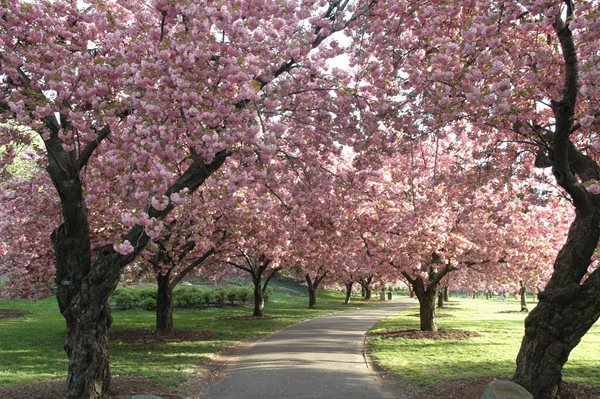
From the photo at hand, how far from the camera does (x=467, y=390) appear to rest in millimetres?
9414

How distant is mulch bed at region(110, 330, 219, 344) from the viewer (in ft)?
54.6

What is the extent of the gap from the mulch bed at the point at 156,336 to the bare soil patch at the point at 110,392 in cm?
672

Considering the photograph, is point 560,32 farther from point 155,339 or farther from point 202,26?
point 155,339

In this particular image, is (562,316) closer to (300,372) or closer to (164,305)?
(300,372)

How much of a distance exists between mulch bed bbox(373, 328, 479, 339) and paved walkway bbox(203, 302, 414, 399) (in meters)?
1.66

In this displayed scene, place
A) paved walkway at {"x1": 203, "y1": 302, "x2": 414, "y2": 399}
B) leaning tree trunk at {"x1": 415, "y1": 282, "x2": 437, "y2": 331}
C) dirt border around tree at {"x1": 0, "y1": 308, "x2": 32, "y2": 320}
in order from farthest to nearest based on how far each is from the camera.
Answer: dirt border around tree at {"x1": 0, "y1": 308, "x2": 32, "y2": 320}
leaning tree trunk at {"x1": 415, "y1": 282, "x2": 437, "y2": 331}
paved walkway at {"x1": 203, "y1": 302, "x2": 414, "y2": 399}

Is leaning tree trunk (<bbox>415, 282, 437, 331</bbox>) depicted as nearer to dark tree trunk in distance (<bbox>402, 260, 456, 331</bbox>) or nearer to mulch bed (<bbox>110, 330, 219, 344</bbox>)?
dark tree trunk in distance (<bbox>402, 260, 456, 331</bbox>)

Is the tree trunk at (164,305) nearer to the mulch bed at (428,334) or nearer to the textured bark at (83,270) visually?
the mulch bed at (428,334)

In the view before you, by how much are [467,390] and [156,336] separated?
11882mm

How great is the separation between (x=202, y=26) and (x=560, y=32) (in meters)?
4.70

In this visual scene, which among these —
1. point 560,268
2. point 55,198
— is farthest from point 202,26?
point 55,198

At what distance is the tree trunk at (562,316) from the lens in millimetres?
7711

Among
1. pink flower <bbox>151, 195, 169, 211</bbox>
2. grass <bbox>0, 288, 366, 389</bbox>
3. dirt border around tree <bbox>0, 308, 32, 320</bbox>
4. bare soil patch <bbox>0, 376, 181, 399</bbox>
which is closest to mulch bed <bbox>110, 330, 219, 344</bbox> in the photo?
grass <bbox>0, 288, 366, 389</bbox>

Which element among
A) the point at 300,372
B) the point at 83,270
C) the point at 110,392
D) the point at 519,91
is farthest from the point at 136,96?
the point at 300,372
